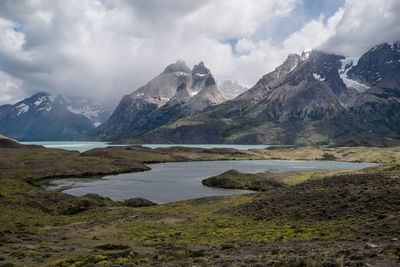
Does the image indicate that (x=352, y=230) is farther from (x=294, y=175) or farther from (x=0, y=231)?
(x=294, y=175)

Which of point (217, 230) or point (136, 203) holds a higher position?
point (217, 230)

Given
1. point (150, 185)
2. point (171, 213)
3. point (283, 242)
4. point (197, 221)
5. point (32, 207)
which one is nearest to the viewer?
point (283, 242)

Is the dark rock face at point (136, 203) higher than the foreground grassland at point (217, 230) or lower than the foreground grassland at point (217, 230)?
lower

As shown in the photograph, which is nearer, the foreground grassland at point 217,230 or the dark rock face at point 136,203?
the foreground grassland at point 217,230

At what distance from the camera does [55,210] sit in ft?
247

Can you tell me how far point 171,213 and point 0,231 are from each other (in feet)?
110

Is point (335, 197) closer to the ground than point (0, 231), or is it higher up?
higher up

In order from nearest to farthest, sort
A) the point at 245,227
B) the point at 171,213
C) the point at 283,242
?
the point at 283,242 → the point at 245,227 → the point at 171,213

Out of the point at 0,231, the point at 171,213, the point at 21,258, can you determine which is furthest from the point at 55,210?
the point at 21,258

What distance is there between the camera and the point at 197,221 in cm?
5728

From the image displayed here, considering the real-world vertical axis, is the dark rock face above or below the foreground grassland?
below

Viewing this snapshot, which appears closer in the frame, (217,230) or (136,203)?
(217,230)

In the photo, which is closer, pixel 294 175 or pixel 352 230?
pixel 352 230

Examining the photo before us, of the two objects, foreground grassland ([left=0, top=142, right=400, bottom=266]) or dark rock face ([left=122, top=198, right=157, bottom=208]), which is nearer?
foreground grassland ([left=0, top=142, right=400, bottom=266])
